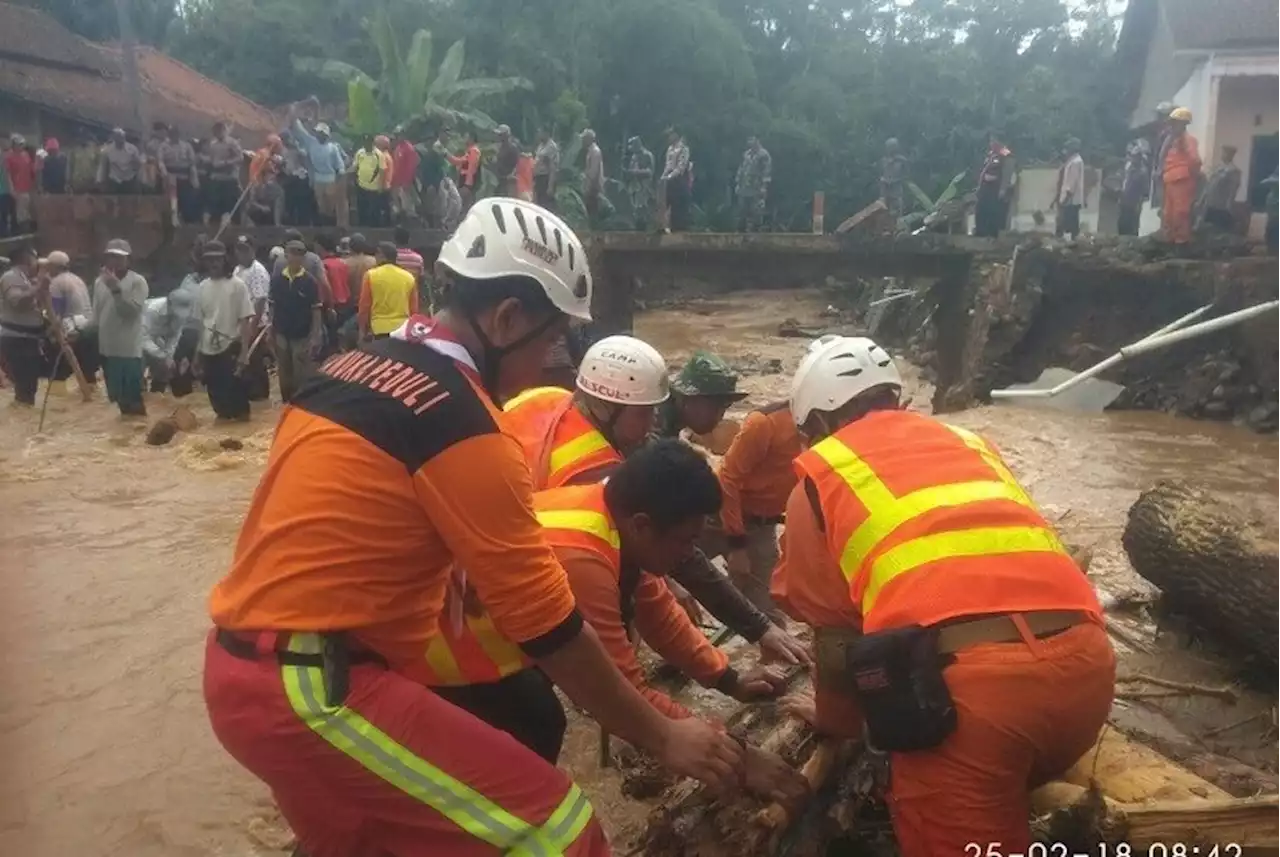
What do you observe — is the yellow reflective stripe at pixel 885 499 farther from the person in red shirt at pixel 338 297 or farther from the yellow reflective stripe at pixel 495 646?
the person in red shirt at pixel 338 297

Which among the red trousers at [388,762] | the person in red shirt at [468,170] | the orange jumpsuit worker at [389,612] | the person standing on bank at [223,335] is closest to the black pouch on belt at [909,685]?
the orange jumpsuit worker at [389,612]

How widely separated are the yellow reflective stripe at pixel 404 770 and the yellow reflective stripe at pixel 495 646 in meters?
0.55

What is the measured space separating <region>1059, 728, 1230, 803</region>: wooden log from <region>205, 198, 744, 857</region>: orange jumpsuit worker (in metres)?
1.67

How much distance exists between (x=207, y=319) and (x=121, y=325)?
80 centimetres

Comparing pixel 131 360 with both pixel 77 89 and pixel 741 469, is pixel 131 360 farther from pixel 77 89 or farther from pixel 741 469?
pixel 77 89

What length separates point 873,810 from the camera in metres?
3.44

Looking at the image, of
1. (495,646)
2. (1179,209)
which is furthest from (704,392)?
(1179,209)

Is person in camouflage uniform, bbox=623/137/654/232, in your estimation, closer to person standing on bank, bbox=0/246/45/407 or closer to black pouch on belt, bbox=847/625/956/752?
person standing on bank, bbox=0/246/45/407

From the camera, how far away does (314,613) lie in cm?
222

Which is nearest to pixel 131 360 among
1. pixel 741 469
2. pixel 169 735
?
pixel 169 735

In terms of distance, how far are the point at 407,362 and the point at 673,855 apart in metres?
1.61

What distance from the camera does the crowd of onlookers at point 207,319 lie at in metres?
11.1

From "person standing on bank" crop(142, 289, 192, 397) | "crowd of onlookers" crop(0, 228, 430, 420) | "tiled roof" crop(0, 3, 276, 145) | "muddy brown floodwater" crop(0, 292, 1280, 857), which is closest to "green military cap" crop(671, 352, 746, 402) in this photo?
"muddy brown floodwater" crop(0, 292, 1280, 857)

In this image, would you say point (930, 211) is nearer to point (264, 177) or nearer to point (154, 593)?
point (264, 177)
